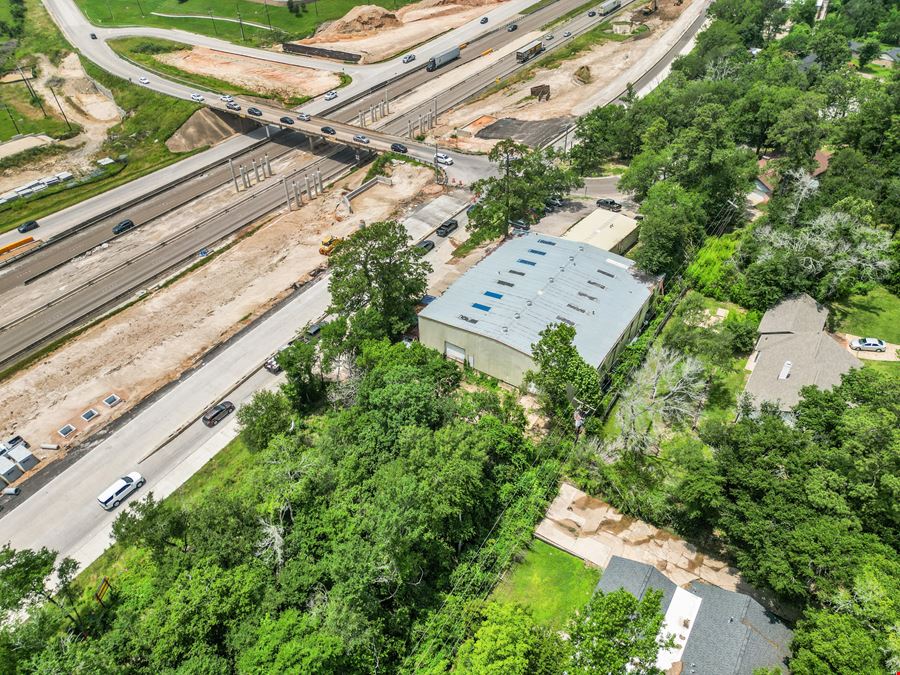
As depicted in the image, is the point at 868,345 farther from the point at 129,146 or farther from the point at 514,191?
the point at 129,146

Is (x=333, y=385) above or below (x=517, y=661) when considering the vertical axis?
below

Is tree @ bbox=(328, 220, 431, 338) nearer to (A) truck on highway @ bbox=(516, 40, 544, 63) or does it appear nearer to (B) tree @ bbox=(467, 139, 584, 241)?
(B) tree @ bbox=(467, 139, 584, 241)

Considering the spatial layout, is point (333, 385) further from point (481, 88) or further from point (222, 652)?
point (481, 88)

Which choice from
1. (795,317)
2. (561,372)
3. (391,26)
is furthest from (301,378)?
(391,26)

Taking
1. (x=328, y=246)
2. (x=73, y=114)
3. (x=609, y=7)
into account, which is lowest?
(x=328, y=246)

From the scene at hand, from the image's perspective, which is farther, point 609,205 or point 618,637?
point 609,205

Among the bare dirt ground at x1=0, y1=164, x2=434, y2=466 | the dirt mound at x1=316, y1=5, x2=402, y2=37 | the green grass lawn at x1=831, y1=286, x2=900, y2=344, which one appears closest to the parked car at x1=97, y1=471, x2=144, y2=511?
the bare dirt ground at x1=0, y1=164, x2=434, y2=466

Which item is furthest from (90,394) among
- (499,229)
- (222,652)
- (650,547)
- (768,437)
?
(768,437)
